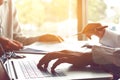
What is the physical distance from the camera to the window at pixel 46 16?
2.26 metres

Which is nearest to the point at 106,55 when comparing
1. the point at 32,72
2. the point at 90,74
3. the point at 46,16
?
the point at 90,74

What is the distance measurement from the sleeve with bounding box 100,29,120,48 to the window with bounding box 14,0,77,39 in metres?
0.97

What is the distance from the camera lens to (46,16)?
7.48ft

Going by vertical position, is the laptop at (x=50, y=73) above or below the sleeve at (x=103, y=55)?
below

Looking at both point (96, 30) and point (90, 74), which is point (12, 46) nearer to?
point (96, 30)

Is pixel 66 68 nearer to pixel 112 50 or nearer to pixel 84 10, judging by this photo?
pixel 112 50

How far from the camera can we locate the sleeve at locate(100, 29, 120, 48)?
4.04 feet

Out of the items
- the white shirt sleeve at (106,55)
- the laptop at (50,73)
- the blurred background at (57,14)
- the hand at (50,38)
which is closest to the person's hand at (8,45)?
the hand at (50,38)

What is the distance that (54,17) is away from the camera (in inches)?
90.4

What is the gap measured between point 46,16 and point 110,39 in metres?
1.09

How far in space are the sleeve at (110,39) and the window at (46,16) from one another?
97cm

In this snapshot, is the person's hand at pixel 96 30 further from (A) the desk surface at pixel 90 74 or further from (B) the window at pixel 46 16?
(B) the window at pixel 46 16

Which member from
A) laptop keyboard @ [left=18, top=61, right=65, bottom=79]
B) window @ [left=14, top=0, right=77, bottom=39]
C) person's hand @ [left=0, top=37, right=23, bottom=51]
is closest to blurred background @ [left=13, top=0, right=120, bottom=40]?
window @ [left=14, top=0, right=77, bottom=39]

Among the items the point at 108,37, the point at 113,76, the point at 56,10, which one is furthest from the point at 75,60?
the point at 56,10
